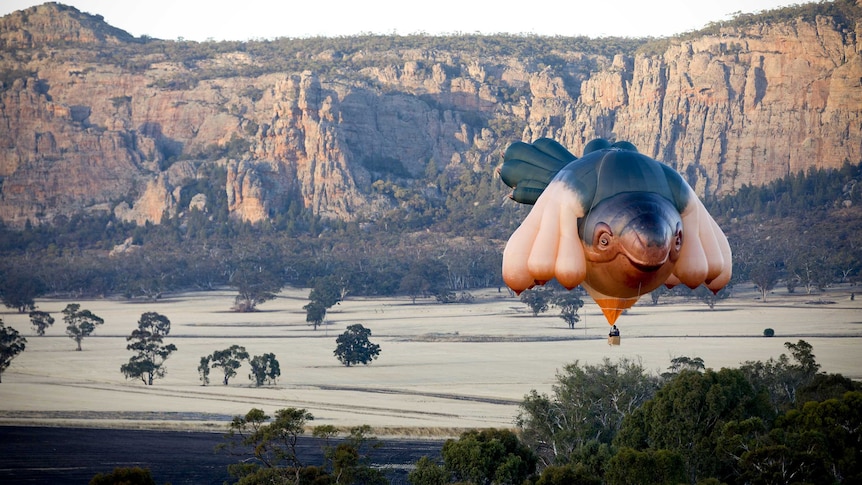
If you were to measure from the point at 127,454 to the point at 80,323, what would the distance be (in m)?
46.4

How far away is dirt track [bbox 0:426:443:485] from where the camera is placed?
4600 centimetres

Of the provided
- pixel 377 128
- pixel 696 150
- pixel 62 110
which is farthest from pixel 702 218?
pixel 62 110

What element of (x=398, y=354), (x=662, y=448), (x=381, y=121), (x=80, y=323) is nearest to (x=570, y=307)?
(x=398, y=354)

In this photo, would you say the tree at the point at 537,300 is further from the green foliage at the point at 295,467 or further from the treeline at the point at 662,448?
the green foliage at the point at 295,467

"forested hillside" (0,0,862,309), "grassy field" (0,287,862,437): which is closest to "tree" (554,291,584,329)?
"grassy field" (0,287,862,437)

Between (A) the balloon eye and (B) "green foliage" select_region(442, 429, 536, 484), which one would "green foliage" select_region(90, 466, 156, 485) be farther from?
(A) the balloon eye

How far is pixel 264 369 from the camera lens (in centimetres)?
7175

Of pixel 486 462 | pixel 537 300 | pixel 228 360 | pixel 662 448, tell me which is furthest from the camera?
pixel 537 300

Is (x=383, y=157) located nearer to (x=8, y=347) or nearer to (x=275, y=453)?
(x=8, y=347)

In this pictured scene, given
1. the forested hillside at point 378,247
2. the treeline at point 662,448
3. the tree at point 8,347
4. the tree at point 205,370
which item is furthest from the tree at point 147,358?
the forested hillside at point 378,247

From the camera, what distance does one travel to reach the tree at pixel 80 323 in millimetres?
91750

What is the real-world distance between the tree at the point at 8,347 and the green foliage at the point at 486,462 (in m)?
45.9

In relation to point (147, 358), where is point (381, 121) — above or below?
above

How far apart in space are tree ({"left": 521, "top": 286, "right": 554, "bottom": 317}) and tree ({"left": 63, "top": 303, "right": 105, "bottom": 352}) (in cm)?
3119
